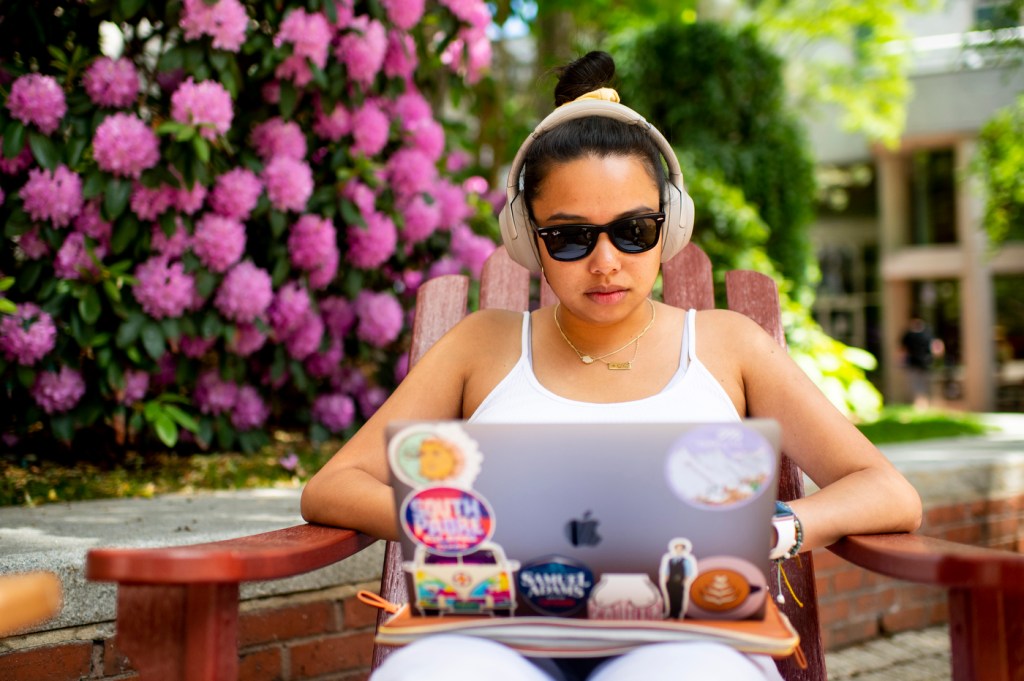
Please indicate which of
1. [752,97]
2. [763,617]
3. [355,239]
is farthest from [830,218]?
[763,617]

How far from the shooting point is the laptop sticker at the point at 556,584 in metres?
1.26

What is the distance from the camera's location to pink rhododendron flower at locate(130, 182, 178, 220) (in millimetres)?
2984

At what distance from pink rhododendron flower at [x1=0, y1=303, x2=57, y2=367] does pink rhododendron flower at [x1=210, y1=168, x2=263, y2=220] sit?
2.20ft

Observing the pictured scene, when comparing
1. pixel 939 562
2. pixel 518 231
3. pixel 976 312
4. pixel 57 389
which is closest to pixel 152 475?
pixel 57 389

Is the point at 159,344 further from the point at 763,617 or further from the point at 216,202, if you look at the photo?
the point at 763,617

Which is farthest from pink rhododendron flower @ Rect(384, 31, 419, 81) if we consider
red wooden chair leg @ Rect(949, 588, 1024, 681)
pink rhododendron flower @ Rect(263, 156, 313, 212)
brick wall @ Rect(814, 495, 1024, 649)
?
red wooden chair leg @ Rect(949, 588, 1024, 681)

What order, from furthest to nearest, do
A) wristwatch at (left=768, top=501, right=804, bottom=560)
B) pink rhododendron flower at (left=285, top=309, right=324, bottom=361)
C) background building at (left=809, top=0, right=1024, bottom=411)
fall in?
background building at (left=809, top=0, right=1024, bottom=411) < pink rhododendron flower at (left=285, top=309, right=324, bottom=361) < wristwatch at (left=768, top=501, right=804, bottom=560)

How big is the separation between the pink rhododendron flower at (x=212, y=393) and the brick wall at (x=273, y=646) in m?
1.36

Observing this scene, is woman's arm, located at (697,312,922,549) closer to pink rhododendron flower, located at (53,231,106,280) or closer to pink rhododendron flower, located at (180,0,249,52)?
pink rhododendron flower, located at (180,0,249,52)

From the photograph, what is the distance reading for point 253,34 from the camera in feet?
10.6

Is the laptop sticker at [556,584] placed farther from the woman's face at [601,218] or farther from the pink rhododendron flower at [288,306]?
the pink rhododendron flower at [288,306]

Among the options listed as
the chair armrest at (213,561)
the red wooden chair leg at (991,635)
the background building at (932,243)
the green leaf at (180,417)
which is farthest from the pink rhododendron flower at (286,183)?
the background building at (932,243)

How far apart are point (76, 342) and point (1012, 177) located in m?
6.78

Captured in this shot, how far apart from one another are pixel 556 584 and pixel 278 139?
251 centimetres
